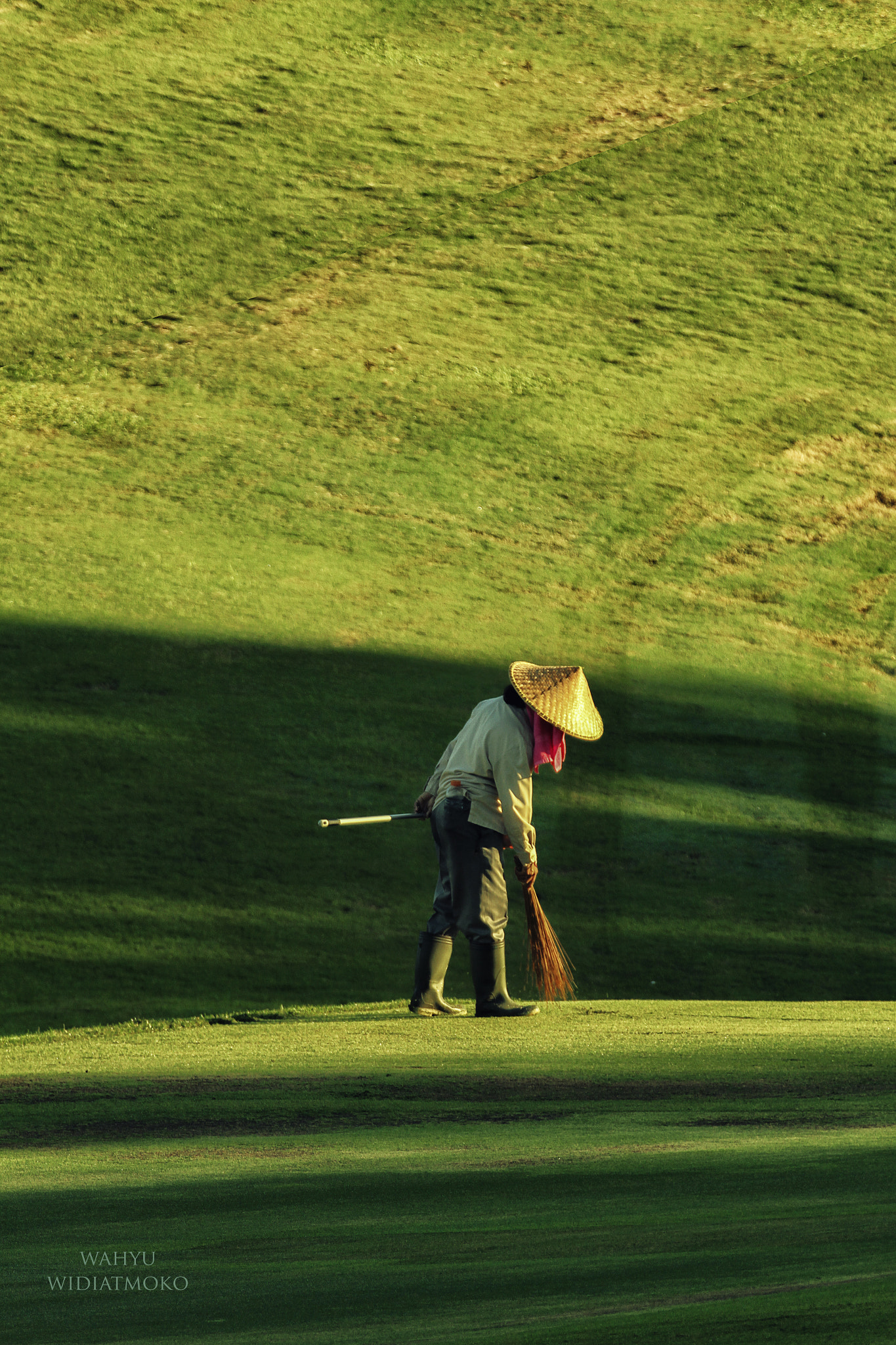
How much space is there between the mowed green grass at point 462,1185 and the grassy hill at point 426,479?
4.80m

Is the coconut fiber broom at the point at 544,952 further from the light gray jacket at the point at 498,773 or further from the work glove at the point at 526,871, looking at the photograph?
the light gray jacket at the point at 498,773

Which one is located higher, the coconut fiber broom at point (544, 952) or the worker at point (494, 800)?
the worker at point (494, 800)

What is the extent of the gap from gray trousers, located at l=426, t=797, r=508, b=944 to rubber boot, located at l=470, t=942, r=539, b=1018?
4 cm

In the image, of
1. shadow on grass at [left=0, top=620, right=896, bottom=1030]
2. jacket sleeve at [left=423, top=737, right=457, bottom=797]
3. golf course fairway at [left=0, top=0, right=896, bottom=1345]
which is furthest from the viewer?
shadow on grass at [left=0, top=620, right=896, bottom=1030]

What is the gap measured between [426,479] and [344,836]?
3.67 meters

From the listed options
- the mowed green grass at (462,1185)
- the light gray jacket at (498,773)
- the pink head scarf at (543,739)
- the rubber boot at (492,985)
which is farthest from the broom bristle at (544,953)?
the mowed green grass at (462,1185)

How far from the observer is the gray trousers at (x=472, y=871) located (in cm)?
535

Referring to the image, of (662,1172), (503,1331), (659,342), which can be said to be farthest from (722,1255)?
(659,342)

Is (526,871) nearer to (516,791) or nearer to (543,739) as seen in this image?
(516,791)

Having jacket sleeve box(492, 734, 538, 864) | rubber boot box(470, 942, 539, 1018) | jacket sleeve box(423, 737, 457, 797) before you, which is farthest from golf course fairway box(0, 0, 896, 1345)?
jacket sleeve box(423, 737, 457, 797)

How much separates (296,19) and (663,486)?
6396 millimetres

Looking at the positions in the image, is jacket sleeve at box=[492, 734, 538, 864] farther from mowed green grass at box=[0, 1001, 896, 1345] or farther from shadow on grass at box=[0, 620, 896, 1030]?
shadow on grass at box=[0, 620, 896, 1030]

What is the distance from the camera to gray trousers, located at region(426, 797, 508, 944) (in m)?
5.35

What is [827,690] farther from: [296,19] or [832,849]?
[296,19]
